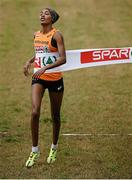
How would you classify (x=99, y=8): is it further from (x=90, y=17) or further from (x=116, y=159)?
(x=116, y=159)

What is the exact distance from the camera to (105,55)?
9297 mm

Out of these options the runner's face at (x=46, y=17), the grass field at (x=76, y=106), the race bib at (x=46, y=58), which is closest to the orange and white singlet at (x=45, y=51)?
the race bib at (x=46, y=58)

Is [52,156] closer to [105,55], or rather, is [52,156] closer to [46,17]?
[105,55]

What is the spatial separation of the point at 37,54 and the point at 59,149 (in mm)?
1991

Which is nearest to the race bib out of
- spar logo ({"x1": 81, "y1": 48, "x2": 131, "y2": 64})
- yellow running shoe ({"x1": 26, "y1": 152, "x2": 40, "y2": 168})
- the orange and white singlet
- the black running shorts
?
the orange and white singlet

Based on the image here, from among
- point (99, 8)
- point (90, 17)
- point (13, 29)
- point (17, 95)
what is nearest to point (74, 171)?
point (17, 95)

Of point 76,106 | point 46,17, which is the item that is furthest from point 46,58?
point 76,106

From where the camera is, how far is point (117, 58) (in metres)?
9.38

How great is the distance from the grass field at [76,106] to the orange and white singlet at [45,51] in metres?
1.48

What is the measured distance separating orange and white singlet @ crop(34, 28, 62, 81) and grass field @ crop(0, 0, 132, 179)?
148 centimetres

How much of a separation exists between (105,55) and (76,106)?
154 inches

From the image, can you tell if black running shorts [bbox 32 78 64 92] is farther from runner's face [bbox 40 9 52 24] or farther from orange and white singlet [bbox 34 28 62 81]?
runner's face [bbox 40 9 52 24]

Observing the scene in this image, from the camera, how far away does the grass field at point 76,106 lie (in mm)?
8578

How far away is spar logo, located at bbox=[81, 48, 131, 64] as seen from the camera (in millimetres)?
9273
